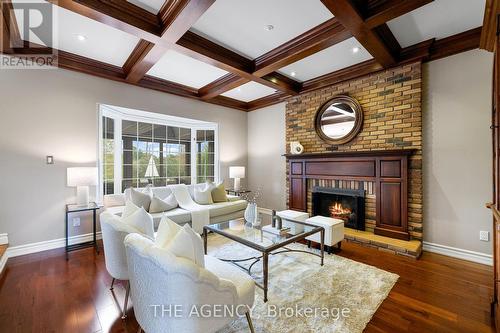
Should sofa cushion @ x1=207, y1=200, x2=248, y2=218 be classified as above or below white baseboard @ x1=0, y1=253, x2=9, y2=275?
above

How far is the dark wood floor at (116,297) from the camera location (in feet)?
5.89

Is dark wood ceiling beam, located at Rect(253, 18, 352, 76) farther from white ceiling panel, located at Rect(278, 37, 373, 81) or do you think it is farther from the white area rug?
the white area rug

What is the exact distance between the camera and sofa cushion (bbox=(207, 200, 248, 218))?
13.5 ft

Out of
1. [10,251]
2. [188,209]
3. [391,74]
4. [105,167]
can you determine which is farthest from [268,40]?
[10,251]

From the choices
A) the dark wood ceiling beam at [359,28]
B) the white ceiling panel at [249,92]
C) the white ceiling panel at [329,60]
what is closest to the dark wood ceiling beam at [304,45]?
the dark wood ceiling beam at [359,28]

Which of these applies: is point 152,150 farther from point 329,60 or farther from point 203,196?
point 329,60

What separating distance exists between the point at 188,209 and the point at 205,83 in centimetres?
252

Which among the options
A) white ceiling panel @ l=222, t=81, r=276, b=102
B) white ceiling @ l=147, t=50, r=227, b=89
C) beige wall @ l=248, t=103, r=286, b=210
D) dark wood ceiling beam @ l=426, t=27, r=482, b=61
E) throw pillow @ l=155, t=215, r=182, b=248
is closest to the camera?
throw pillow @ l=155, t=215, r=182, b=248

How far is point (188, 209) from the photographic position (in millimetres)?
3938

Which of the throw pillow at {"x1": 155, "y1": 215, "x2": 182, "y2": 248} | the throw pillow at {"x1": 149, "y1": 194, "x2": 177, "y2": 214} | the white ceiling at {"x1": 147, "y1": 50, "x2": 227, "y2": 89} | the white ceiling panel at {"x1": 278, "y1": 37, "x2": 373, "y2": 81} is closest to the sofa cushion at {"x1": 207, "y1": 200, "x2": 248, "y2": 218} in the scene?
the throw pillow at {"x1": 149, "y1": 194, "x2": 177, "y2": 214}

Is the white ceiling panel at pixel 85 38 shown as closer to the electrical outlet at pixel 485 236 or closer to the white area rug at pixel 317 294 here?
the white area rug at pixel 317 294

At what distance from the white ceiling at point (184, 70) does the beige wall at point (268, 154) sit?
5.87ft

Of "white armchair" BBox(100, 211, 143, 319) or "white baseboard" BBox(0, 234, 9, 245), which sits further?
"white baseboard" BBox(0, 234, 9, 245)

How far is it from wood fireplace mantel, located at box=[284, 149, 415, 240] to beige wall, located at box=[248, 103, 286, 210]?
1203mm
